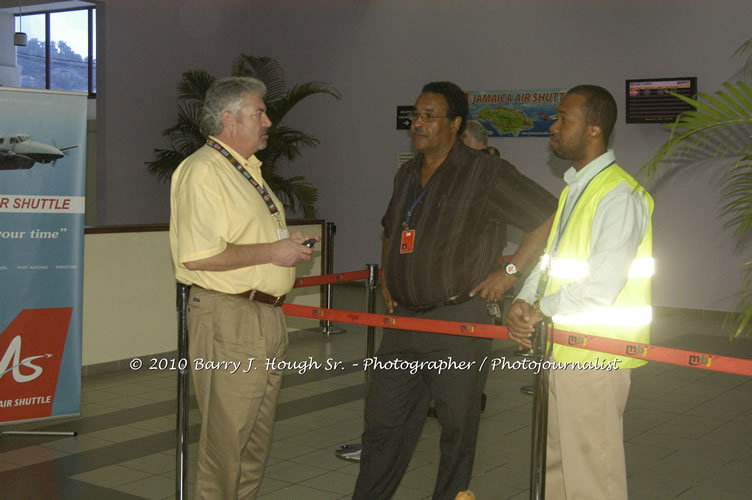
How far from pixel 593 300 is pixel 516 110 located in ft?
29.2

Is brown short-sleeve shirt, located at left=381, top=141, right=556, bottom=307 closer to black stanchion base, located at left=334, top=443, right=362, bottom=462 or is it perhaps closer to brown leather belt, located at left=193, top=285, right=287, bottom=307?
brown leather belt, located at left=193, top=285, right=287, bottom=307

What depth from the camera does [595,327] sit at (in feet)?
9.07

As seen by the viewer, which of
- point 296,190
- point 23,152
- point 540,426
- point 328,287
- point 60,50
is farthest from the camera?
point 60,50

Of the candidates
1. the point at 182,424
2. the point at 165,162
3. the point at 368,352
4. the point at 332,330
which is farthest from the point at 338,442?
the point at 165,162

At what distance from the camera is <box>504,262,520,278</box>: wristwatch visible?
3320 millimetres

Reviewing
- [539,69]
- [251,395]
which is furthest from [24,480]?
[539,69]

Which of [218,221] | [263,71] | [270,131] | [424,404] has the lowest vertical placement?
[424,404]

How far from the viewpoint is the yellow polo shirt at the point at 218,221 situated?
9.55 feet

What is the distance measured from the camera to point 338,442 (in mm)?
5031

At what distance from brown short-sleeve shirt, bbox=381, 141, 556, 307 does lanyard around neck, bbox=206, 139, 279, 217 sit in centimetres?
56

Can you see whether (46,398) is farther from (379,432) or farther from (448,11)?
(448,11)

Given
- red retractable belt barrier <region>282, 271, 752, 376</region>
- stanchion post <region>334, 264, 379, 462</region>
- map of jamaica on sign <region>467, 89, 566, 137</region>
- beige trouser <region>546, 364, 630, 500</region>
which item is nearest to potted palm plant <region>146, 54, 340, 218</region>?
map of jamaica on sign <region>467, 89, 566, 137</region>

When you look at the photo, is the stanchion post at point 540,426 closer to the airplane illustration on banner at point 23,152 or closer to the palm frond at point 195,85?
the airplane illustration on banner at point 23,152

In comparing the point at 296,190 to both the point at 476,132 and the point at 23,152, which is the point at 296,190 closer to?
the point at 476,132
